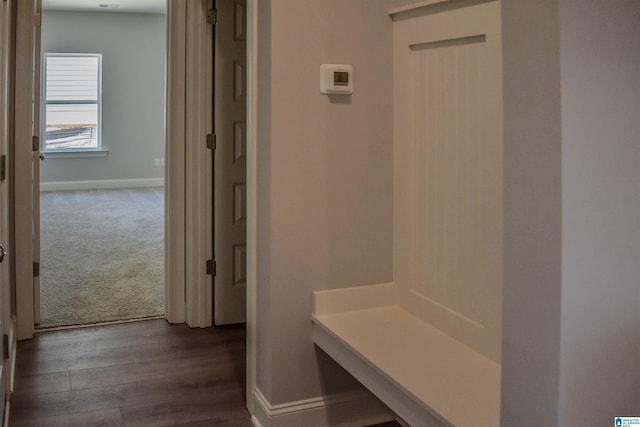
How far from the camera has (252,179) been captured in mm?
2449

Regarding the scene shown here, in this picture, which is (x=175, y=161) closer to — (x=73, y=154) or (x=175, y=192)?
(x=175, y=192)

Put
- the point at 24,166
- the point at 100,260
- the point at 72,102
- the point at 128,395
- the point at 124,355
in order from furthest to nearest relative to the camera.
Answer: the point at 72,102, the point at 100,260, the point at 24,166, the point at 124,355, the point at 128,395

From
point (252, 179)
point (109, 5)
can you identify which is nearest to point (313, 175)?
point (252, 179)

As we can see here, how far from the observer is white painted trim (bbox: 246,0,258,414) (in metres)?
2.41

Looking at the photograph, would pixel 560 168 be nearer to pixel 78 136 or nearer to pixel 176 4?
pixel 176 4

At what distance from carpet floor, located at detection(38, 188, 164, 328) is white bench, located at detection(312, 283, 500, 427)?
1847 mm

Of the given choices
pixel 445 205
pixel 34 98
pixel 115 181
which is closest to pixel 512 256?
pixel 445 205

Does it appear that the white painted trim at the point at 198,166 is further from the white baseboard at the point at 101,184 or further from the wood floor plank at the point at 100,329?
the white baseboard at the point at 101,184

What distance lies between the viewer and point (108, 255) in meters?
5.48

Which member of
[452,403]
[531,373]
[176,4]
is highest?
[176,4]

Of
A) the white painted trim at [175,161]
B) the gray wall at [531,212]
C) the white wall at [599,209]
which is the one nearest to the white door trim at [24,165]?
the white painted trim at [175,161]

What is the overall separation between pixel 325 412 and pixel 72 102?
27.5ft

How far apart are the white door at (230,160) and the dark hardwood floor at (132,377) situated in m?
0.22

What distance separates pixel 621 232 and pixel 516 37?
0.41 meters
